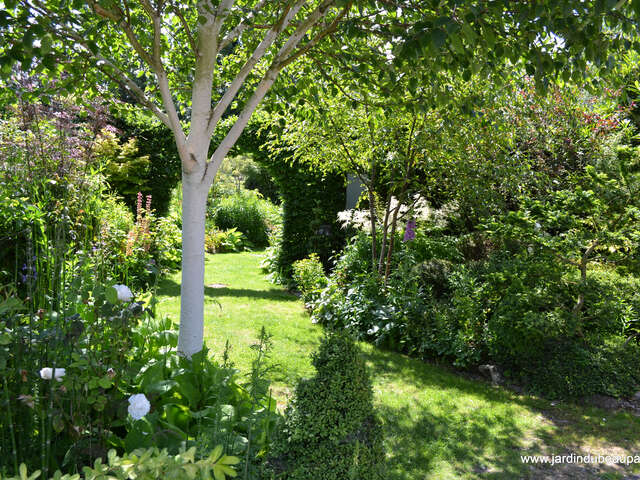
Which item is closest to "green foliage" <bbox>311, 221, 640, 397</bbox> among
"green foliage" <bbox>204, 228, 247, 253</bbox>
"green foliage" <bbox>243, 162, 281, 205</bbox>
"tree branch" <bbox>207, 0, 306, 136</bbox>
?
"tree branch" <bbox>207, 0, 306, 136</bbox>

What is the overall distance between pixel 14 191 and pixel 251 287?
4.59 meters

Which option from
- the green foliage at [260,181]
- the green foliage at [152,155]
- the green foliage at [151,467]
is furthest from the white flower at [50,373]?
the green foliage at [260,181]

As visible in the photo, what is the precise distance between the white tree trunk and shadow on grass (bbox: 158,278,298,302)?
4494 mm

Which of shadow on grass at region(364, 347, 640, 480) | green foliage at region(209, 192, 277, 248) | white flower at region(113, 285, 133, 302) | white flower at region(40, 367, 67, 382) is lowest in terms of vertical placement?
shadow on grass at region(364, 347, 640, 480)

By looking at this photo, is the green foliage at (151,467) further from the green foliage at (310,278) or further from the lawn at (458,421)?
the green foliage at (310,278)

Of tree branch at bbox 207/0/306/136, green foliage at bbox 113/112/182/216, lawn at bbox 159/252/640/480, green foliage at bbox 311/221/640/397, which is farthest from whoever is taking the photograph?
green foliage at bbox 113/112/182/216

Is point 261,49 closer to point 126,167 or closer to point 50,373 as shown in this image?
point 50,373

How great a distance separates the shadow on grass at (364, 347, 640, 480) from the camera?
3074 mm

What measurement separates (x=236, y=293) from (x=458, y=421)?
4.90 metres

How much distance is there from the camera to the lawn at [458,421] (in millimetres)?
3100

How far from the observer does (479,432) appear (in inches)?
141

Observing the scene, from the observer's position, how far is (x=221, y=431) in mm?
1983

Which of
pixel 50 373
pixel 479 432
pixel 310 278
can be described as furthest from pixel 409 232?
pixel 50 373

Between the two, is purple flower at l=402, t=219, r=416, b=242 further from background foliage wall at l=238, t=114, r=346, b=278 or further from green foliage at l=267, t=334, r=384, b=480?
green foliage at l=267, t=334, r=384, b=480
